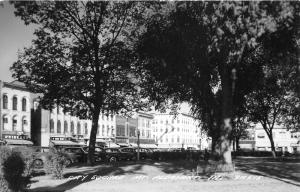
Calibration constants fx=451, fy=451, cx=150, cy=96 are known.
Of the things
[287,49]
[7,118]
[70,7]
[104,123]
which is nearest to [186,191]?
[287,49]

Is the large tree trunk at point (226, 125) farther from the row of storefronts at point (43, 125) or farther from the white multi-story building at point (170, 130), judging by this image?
the white multi-story building at point (170, 130)

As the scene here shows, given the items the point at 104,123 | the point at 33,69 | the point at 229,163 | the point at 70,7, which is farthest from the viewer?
the point at 104,123

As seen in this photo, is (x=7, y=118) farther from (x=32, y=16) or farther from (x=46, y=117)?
(x=32, y=16)

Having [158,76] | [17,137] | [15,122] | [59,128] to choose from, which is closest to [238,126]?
[158,76]

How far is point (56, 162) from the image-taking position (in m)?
20.4

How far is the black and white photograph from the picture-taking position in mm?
17172

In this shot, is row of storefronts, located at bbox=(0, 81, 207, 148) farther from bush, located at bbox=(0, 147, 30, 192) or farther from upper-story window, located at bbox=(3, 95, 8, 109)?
bush, located at bbox=(0, 147, 30, 192)

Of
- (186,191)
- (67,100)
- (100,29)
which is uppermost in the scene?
(100,29)

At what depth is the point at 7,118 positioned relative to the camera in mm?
62688

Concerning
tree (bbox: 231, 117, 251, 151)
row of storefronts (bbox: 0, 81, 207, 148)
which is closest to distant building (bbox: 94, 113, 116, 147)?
row of storefronts (bbox: 0, 81, 207, 148)

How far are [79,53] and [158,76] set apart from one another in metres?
6.96

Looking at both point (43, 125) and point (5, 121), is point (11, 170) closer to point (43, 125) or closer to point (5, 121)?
point (5, 121)

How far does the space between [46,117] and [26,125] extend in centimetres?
479

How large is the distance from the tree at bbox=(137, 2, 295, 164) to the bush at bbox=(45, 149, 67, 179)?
8.13 metres
